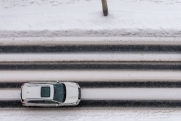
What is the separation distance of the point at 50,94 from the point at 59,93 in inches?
23.1

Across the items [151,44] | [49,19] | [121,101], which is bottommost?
[121,101]

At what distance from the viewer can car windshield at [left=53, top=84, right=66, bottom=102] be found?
15820 mm

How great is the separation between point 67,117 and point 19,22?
702cm

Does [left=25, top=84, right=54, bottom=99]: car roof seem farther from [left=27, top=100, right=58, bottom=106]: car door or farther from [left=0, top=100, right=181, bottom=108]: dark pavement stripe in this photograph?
[left=0, top=100, right=181, bottom=108]: dark pavement stripe

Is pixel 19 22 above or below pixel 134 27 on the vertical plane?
above

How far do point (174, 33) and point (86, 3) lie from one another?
20.8 ft

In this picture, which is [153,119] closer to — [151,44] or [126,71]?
[126,71]

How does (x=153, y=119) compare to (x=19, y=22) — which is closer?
(x=153, y=119)

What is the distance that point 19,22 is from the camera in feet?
57.5

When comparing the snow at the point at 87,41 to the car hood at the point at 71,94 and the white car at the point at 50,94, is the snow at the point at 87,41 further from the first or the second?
the car hood at the point at 71,94

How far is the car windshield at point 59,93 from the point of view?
15820 millimetres

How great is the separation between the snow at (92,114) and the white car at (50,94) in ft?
2.52

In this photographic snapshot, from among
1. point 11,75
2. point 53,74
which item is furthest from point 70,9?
point 11,75

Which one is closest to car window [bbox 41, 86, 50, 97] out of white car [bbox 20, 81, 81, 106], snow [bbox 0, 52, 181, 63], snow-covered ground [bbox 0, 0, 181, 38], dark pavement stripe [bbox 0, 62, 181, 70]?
white car [bbox 20, 81, 81, 106]
